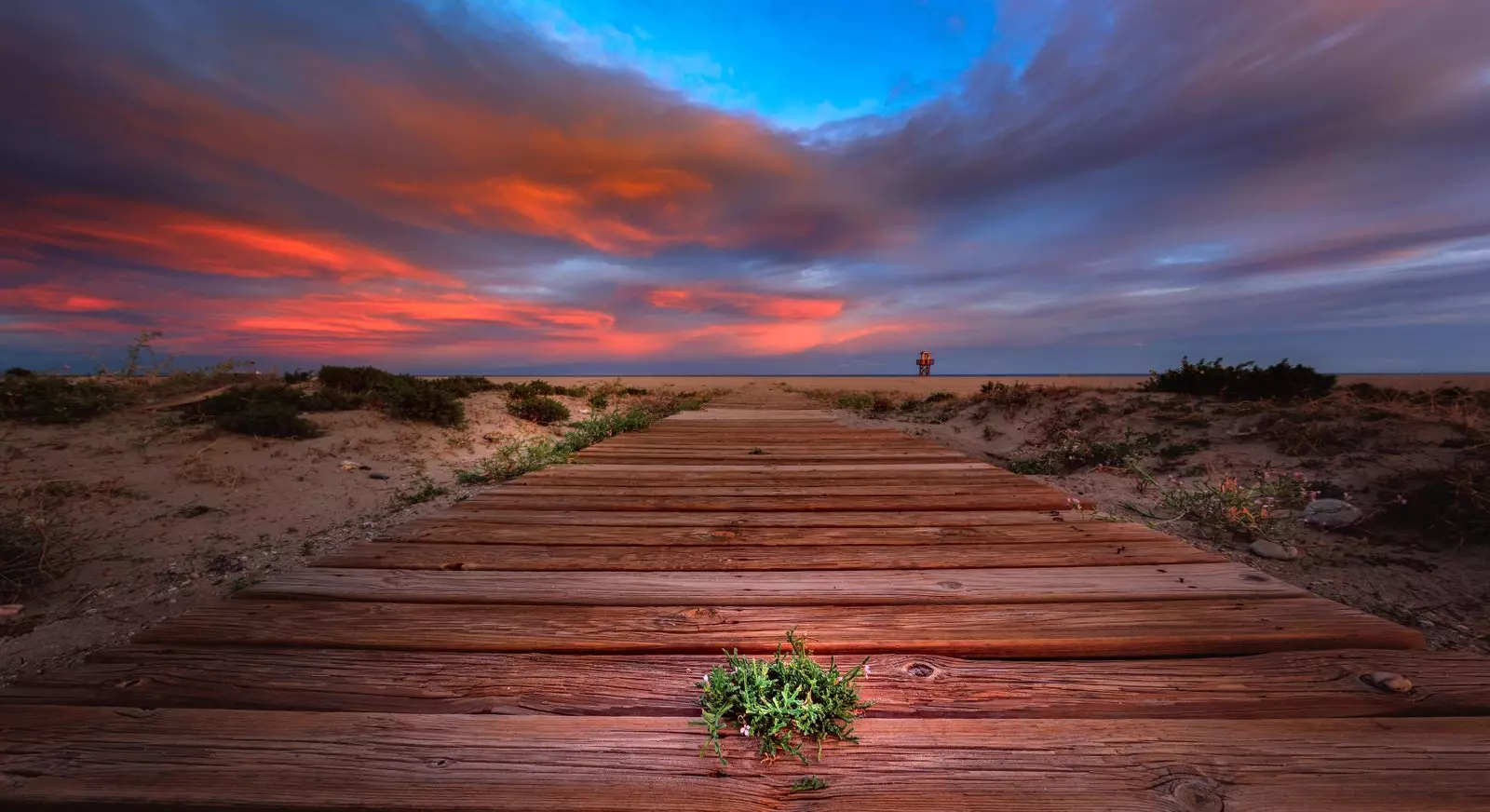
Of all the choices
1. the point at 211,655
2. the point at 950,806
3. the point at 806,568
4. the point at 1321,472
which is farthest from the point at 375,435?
the point at 1321,472

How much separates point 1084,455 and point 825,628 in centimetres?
568

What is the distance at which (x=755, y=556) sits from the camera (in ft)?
7.70

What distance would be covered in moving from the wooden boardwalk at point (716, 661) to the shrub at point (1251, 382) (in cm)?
728

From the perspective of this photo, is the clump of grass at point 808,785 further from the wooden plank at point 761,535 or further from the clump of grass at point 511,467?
the clump of grass at point 511,467

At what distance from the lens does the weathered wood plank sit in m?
1.88

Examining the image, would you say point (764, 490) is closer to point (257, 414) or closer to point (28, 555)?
point (28, 555)

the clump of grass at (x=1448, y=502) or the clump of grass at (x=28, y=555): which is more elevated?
the clump of grass at (x=1448, y=502)

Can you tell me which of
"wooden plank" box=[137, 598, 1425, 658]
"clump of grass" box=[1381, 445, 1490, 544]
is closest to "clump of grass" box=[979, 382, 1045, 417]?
"clump of grass" box=[1381, 445, 1490, 544]

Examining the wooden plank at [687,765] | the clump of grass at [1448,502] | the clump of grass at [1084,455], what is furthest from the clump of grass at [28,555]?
the clump of grass at [1448,502]

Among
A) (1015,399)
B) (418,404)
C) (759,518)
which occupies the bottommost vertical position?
(759,518)

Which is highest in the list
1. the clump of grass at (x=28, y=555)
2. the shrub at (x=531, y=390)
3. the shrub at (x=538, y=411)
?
the shrub at (x=531, y=390)

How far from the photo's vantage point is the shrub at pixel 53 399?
595 centimetres

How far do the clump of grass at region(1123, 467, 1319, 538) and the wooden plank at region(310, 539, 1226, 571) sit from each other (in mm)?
1773

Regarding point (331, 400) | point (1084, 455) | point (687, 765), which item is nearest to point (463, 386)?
point (331, 400)
